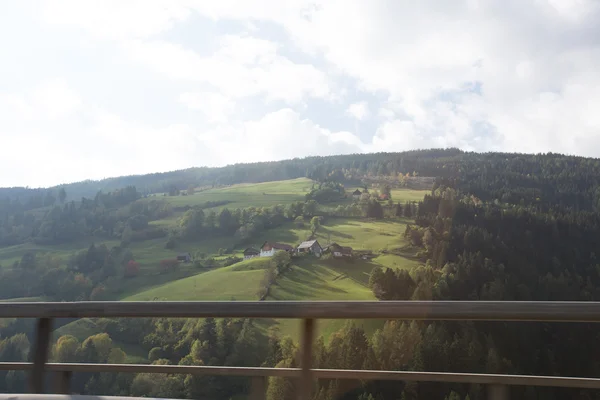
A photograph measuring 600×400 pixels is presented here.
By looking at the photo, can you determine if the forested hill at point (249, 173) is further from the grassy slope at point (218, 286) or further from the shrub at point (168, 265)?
the grassy slope at point (218, 286)

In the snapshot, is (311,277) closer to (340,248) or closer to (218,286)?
(340,248)

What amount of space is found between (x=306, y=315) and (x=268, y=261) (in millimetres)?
53043

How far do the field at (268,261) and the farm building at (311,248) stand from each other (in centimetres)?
138

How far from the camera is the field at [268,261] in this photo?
45188mm

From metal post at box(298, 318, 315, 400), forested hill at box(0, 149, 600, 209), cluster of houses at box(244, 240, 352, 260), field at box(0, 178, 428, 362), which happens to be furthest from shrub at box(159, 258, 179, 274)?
metal post at box(298, 318, 315, 400)

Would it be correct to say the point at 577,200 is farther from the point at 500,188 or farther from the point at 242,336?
the point at 242,336

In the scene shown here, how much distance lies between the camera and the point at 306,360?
7.37 feet

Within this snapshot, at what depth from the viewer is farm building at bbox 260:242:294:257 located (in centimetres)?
5797

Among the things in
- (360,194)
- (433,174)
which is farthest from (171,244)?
(433,174)

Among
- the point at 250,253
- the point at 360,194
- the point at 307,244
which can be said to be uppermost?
the point at 360,194

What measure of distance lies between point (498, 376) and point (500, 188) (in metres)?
57.7

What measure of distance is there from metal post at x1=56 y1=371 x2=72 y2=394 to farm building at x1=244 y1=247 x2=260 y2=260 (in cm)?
5684

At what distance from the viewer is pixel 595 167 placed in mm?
59875

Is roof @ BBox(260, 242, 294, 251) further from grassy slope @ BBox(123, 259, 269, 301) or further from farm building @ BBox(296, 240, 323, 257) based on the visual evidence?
grassy slope @ BBox(123, 259, 269, 301)
